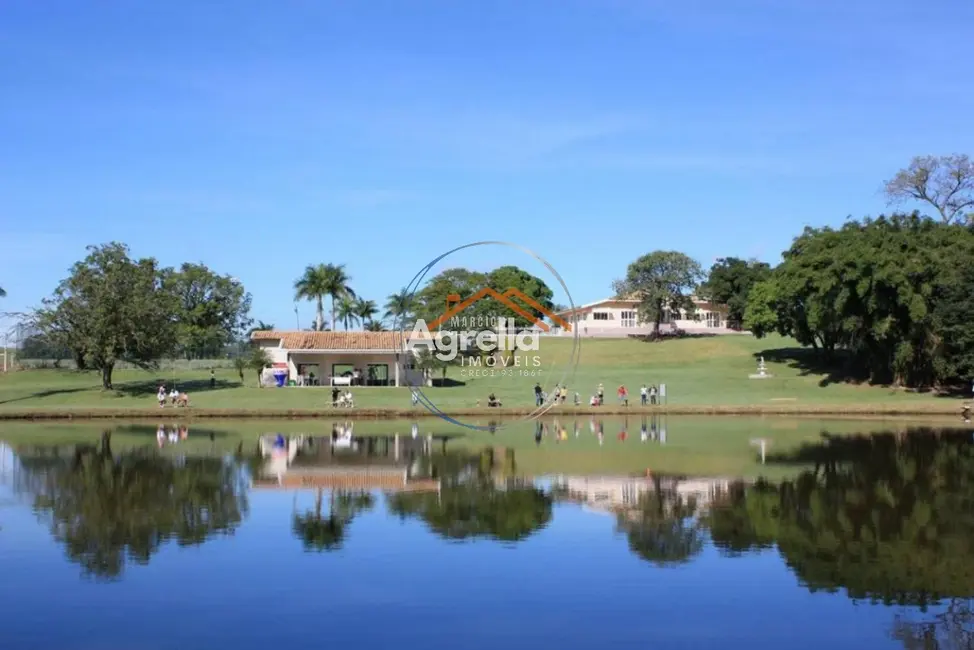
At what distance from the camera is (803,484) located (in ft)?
78.2

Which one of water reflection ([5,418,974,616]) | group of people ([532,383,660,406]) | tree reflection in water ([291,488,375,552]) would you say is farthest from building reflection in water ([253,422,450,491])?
group of people ([532,383,660,406])

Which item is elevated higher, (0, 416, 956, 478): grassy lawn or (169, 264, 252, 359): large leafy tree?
(169, 264, 252, 359): large leafy tree

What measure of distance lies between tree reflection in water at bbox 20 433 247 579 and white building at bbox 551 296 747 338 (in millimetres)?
77656

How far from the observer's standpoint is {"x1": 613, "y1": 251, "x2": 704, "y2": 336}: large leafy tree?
9525 cm

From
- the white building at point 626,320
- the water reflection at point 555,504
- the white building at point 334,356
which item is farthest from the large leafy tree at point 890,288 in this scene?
the white building at point 626,320

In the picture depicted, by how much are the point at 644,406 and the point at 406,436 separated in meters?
15.1

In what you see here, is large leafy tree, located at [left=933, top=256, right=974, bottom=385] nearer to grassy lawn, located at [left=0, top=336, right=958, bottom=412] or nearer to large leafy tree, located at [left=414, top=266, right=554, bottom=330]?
grassy lawn, located at [left=0, top=336, right=958, bottom=412]

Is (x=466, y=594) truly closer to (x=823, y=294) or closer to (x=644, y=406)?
(x=644, y=406)

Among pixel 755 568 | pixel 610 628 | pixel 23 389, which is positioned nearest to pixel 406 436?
pixel 755 568

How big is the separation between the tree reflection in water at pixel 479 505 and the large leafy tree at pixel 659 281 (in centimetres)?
6948

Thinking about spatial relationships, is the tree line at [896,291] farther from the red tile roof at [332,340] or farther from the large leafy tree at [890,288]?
the red tile roof at [332,340]

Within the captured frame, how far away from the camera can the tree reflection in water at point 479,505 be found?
18.8 metres

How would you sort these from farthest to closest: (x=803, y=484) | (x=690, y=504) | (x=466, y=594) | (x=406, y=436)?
(x=406, y=436) → (x=803, y=484) → (x=690, y=504) → (x=466, y=594)

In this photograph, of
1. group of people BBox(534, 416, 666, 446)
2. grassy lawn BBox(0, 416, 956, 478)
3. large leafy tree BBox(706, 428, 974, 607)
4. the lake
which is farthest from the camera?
group of people BBox(534, 416, 666, 446)
